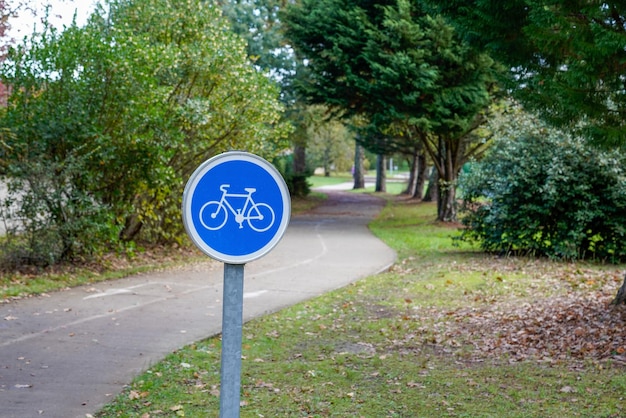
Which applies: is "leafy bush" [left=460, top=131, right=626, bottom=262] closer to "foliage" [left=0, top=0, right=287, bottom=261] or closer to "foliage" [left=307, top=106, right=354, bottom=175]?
"foliage" [left=0, top=0, right=287, bottom=261]

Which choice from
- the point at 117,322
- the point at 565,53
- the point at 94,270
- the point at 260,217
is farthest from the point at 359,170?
the point at 260,217

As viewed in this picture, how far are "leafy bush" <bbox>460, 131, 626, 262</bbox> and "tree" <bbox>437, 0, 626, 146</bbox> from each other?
25.3 feet

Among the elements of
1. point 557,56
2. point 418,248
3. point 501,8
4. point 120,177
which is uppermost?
point 501,8

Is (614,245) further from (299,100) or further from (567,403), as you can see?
(299,100)

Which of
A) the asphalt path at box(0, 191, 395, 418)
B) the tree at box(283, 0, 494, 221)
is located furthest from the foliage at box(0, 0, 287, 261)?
the tree at box(283, 0, 494, 221)

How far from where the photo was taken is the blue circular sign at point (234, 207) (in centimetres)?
327

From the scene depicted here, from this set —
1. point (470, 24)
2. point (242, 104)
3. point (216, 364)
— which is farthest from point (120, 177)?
point (470, 24)

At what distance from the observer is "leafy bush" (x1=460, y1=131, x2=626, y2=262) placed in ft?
47.4

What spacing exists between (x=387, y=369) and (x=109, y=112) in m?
7.85

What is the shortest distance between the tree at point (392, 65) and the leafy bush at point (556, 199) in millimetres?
5479

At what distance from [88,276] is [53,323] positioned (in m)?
3.51

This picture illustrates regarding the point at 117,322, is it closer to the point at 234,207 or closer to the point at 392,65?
the point at 234,207

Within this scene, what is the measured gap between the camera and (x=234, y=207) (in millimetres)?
3320

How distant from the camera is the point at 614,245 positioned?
14781 mm
